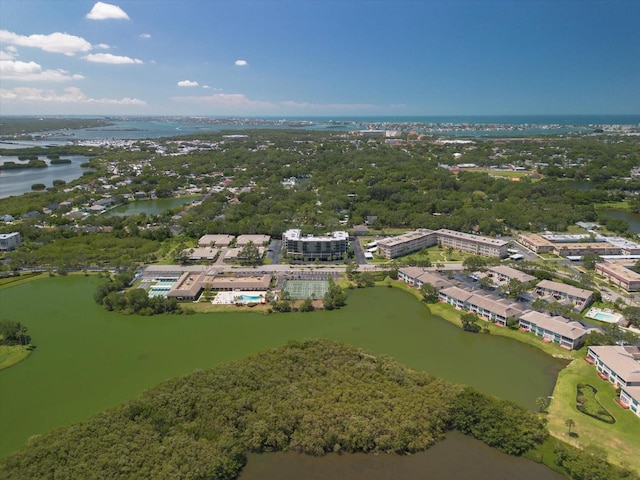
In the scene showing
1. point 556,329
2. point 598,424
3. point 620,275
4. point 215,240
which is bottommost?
point 598,424

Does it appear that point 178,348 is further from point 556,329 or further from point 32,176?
point 32,176

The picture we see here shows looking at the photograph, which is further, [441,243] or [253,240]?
[441,243]

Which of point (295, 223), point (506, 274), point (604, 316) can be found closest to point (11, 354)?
point (295, 223)

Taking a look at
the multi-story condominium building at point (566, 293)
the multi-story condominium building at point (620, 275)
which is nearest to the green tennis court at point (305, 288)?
the multi-story condominium building at point (566, 293)

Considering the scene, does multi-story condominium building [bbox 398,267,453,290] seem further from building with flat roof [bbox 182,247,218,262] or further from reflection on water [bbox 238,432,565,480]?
building with flat roof [bbox 182,247,218,262]

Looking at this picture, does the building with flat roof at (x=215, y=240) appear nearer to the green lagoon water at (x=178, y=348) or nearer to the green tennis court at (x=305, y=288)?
the green tennis court at (x=305, y=288)

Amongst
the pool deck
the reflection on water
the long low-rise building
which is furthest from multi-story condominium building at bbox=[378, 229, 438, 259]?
the reflection on water

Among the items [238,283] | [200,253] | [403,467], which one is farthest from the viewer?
[200,253]
